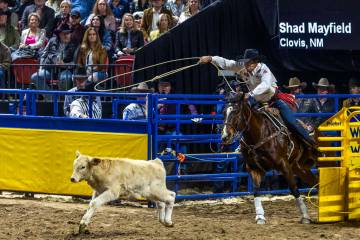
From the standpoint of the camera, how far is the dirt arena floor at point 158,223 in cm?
1175

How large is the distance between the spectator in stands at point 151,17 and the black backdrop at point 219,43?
6.69ft

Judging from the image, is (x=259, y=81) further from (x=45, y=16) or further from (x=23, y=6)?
(x=23, y=6)

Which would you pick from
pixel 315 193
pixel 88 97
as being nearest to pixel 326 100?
pixel 315 193

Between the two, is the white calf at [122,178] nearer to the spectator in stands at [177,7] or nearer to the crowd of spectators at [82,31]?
the crowd of spectators at [82,31]

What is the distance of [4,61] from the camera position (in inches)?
707

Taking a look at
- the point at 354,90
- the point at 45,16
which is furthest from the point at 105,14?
the point at 354,90

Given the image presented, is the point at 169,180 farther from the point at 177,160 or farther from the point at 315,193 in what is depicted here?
the point at 315,193

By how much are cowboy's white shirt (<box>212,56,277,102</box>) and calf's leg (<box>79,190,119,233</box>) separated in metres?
2.73

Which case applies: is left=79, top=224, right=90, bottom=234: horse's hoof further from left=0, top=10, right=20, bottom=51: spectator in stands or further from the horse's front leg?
left=0, top=10, right=20, bottom=51: spectator in stands

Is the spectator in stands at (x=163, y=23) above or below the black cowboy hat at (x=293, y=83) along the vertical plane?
above

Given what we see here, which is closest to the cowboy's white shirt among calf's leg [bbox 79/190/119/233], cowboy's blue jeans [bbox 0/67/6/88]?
calf's leg [bbox 79/190/119/233]

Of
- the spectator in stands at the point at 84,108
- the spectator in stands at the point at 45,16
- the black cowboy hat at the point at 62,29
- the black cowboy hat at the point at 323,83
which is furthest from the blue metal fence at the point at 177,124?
the spectator in stands at the point at 45,16

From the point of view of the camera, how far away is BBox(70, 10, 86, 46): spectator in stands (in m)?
18.6

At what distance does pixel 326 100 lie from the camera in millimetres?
16641
